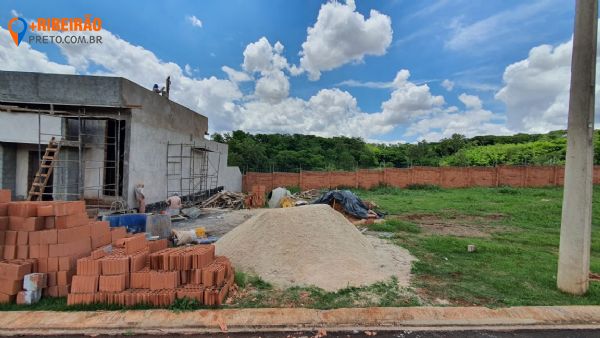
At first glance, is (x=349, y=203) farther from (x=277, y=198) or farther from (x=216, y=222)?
(x=216, y=222)

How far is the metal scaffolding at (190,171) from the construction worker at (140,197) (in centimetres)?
240

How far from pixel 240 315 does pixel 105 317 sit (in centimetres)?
169

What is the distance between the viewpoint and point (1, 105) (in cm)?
984

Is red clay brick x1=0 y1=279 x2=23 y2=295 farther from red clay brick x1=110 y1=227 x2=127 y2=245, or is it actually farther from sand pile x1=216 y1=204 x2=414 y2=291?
sand pile x1=216 y1=204 x2=414 y2=291

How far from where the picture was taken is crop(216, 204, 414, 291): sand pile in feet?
17.6

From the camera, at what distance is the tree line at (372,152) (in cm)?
3247

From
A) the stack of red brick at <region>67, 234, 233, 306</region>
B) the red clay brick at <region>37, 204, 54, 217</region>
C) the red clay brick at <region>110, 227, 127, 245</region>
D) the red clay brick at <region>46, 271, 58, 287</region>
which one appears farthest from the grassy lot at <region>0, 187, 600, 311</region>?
the red clay brick at <region>110, 227, 127, 245</region>

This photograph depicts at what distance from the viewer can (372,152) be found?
45875 mm

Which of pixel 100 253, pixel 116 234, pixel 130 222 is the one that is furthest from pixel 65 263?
Result: pixel 130 222

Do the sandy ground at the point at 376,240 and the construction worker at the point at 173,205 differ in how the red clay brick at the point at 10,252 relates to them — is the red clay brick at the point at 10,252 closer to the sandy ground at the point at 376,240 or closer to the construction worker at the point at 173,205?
the sandy ground at the point at 376,240

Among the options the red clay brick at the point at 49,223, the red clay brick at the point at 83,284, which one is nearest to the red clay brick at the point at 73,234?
the red clay brick at the point at 49,223

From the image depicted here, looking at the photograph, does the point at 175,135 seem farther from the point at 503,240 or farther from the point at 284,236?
the point at 503,240

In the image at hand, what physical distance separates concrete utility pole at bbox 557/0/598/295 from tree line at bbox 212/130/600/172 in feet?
76.0

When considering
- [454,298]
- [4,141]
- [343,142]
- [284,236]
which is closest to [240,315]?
[284,236]
